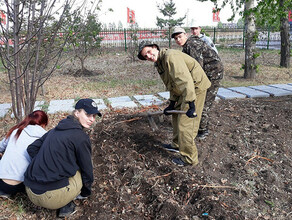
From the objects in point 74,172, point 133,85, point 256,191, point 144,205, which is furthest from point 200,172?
point 133,85

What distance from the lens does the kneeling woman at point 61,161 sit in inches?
82.9

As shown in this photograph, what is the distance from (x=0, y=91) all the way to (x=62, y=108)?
262 centimetres

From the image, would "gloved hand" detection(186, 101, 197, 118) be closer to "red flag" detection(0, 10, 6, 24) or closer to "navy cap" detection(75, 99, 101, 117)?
"navy cap" detection(75, 99, 101, 117)

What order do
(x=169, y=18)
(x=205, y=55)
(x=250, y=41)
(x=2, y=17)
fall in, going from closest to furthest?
(x=2, y=17) → (x=205, y=55) → (x=250, y=41) → (x=169, y=18)

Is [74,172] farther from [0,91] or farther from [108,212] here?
[0,91]

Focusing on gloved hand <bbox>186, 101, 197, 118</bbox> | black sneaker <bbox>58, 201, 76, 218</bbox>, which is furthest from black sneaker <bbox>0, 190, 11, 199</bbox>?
gloved hand <bbox>186, 101, 197, 118</bbox>

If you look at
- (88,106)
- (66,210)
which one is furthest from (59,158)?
(66,210)

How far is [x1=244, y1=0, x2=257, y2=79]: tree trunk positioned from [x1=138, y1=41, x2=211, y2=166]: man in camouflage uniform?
485 cm

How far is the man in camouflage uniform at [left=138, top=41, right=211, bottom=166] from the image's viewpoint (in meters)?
2.63

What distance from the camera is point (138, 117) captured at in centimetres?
429

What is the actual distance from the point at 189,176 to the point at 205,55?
1.69 metres

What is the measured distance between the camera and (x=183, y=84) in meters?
2.63

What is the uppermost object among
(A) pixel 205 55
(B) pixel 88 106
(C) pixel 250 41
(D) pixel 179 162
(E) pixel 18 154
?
(C) pixel 250 41

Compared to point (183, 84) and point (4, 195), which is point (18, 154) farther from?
point (183, 84)
